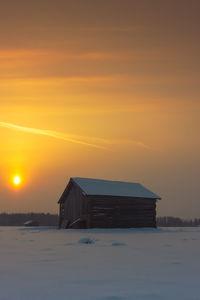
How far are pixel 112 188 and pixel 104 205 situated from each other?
3154 millimetres

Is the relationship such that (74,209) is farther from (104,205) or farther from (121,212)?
(121,212)

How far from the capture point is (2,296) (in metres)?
6.36

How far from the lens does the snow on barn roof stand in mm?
36688

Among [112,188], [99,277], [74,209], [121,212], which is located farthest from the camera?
[112,188]

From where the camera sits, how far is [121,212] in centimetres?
3694

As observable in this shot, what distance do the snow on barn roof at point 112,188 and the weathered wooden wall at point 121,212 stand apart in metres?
0.53

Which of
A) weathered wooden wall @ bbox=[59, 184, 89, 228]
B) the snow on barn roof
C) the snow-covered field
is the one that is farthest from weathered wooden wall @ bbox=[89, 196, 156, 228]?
the snow-covered field

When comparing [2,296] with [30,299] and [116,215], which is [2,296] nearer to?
[30,299]

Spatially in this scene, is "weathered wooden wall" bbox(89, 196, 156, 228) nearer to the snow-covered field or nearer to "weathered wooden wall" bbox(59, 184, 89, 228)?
"weathered wooden wall" bbox(59, 184, 89, 228)

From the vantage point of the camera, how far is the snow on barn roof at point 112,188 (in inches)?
1444

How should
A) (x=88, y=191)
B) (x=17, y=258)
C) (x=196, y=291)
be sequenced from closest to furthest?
1. (x=196, y=291)
2. (x=17, y=258)
3. (x=88, y=191)

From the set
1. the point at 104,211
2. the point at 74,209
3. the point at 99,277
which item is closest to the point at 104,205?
the point at 104,211

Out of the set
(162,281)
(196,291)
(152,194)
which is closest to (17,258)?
(162,281)

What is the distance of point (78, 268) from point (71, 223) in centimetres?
2929
